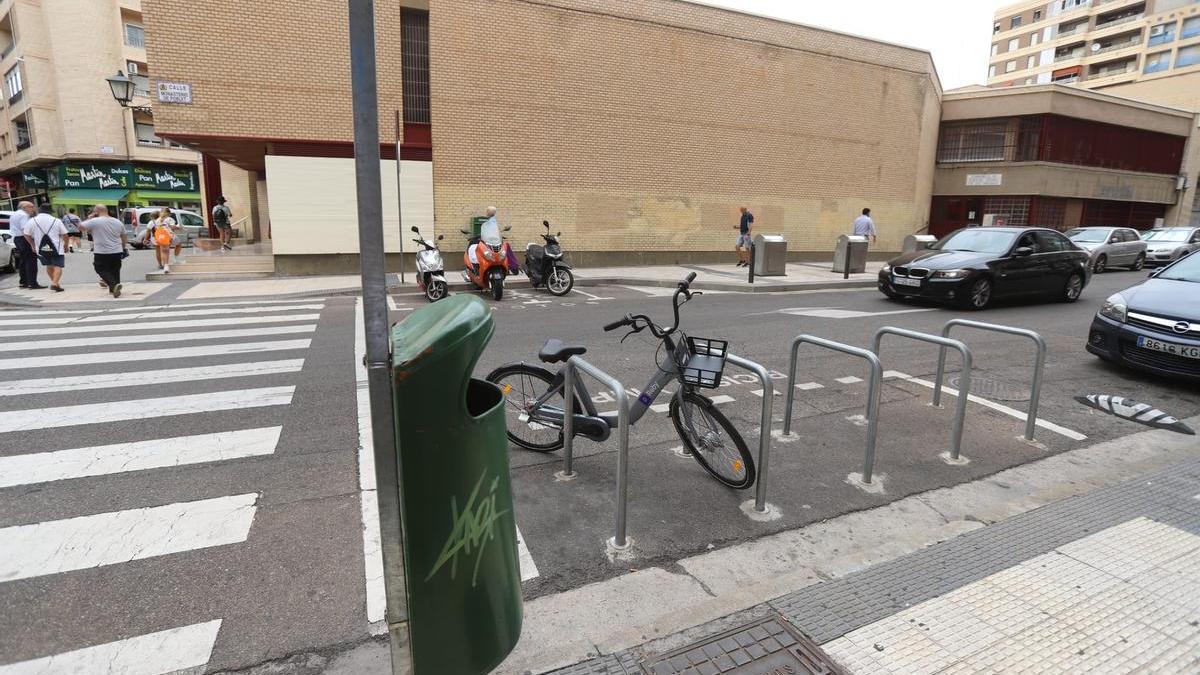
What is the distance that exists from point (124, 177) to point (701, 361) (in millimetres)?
48481

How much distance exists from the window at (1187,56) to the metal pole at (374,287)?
3093 inches

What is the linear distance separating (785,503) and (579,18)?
17.1m

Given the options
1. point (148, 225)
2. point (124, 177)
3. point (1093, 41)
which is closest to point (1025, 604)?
point (148, 225)

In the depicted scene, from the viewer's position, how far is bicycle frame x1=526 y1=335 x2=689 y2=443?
4.18 metres

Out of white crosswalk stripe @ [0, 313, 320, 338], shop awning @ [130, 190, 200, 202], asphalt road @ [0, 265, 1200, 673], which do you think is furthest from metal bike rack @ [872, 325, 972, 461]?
shop awning @ [130, 190, 200, 202]

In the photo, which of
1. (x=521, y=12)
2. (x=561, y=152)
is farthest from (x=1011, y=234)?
(x=521, y=12)

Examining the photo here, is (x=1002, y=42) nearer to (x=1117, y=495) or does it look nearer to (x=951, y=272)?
(x=951, y=272)

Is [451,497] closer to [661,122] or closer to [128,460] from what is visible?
[128,460]

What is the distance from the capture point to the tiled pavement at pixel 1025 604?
2.60m

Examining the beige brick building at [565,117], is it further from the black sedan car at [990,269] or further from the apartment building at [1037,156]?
the black sedan car at [990,269]

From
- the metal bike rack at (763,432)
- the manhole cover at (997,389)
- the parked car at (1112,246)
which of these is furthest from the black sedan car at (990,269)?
the metal bike rack at (763,432)

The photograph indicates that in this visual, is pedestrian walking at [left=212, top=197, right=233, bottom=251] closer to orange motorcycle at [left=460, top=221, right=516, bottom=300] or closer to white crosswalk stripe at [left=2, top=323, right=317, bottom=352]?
orange motorcycle at [left=460, top=221, right=516, bottom=300]

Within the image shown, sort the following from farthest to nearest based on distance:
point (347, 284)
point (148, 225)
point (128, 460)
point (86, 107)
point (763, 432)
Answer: point (86, 107)
point (148, 225)
point (347, 284)
point (128, 460)
point (763, 432)

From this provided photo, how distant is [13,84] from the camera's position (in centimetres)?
4256
